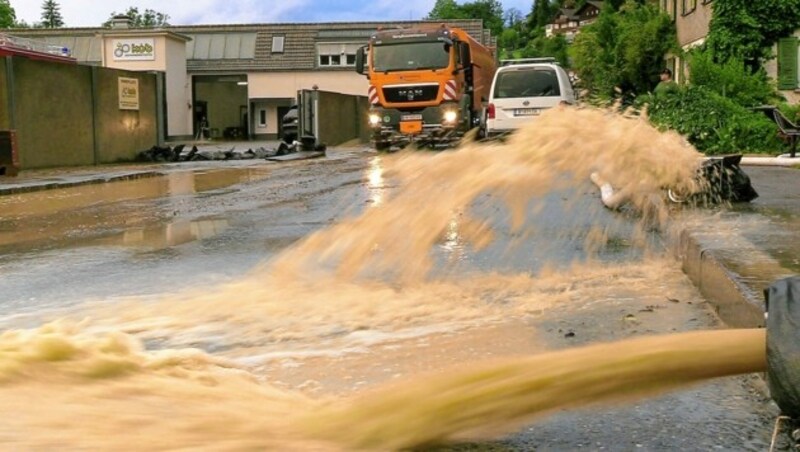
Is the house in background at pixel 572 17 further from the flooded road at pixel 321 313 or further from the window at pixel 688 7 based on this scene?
the flooded road at pixel 321 313

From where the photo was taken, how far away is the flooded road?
124 inches

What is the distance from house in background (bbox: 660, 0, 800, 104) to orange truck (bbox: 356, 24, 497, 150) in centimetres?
633

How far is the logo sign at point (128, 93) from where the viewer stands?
1020 inches

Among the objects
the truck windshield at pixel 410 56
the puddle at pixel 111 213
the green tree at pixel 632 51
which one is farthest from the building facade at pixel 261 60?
the puddle at pixel 111 213

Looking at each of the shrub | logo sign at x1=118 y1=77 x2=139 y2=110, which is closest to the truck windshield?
the shrub

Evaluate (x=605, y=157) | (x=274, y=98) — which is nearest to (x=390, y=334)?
(x=605, y=157)

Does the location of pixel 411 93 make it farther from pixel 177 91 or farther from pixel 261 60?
pixel 261 60

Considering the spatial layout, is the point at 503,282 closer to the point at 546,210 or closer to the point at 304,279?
the point at 304,279

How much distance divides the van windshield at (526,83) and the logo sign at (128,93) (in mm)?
10621

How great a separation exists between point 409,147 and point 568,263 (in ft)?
63.0

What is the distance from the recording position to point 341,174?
18188mm

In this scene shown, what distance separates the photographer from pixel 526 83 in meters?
22.4

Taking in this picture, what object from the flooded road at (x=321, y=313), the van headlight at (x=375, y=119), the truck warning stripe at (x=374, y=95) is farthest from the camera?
the van headlight at (x=375, y=119)

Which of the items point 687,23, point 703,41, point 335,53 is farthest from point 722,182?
point 335,53
